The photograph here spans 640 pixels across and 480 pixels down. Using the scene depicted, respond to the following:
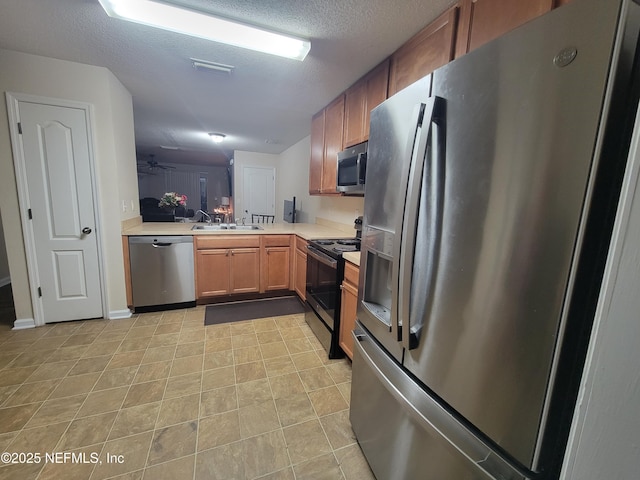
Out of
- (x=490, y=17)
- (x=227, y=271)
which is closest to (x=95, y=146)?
(x=227, y=271)

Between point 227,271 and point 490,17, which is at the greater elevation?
point 490,17

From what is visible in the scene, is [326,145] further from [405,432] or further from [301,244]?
[405,432]

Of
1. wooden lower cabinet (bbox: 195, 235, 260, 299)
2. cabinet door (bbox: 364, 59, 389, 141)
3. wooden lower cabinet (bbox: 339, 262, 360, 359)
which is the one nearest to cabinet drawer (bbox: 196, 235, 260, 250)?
wooden lower cabinet (bbox: 195, 235, 260, 299)

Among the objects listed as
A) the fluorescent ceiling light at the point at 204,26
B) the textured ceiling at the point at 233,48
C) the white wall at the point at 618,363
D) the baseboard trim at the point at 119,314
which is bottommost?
the baseboard trim at the point at 119,314

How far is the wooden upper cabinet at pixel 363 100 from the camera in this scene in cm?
195

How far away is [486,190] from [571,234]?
21 cm

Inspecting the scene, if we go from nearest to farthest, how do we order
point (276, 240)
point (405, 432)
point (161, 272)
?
1. point (405, 432)
2. point (161, 272)
3. point (276, 240)

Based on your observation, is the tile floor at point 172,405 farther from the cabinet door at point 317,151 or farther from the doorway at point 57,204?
the cabinet door at point 317,151

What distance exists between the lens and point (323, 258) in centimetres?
222

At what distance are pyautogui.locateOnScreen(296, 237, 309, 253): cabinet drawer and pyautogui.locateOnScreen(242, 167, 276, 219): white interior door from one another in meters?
3.17

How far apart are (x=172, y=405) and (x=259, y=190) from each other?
4969mm

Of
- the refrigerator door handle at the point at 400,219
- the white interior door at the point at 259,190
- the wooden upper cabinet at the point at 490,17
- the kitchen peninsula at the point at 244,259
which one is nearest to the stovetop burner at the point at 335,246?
the kitchen peninsula at the point at 244,259

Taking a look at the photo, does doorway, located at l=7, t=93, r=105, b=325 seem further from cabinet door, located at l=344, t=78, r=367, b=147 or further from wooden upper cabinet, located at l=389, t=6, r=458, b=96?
wooden upper cabinet, located at l=389, t=6, r=458, b=96

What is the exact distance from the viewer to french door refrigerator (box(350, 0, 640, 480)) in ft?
1.73
